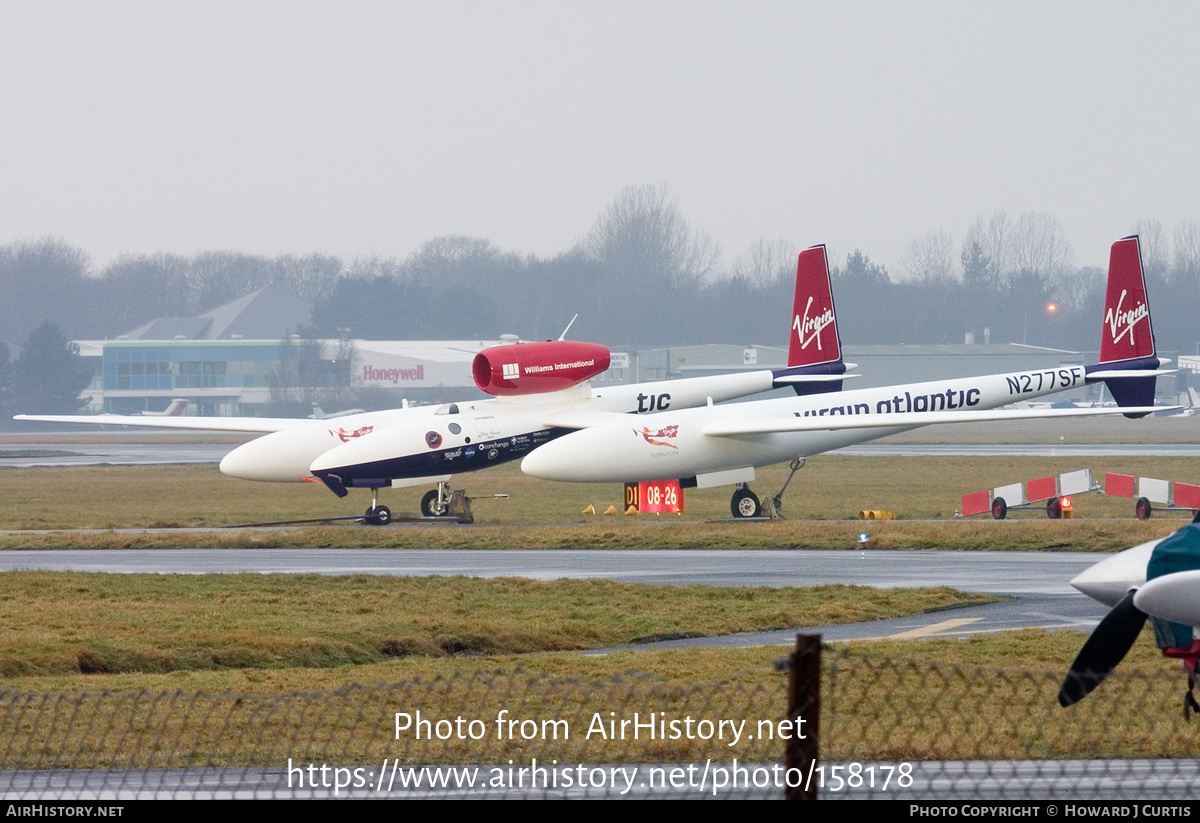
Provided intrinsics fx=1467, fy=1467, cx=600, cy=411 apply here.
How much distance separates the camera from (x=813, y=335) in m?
35.9

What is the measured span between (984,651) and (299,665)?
6.49m

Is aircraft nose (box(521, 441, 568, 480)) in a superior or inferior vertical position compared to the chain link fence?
superior

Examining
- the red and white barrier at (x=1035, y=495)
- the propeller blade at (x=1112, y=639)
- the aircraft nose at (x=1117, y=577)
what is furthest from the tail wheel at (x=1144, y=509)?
the propeller blade at (x=1112, y=639)

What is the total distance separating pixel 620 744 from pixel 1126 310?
28730 millimetres

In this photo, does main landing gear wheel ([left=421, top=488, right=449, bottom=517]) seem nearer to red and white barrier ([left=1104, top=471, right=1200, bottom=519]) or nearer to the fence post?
red and white barrier ([left=1104, top=471, right=1200, bottom=519])

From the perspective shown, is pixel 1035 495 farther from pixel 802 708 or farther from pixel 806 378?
pixel 802 708

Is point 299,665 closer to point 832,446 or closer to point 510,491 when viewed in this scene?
point 832,446

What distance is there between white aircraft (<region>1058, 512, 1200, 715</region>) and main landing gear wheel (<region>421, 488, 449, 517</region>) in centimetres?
2454

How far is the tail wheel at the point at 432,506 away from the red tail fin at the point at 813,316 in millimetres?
9147

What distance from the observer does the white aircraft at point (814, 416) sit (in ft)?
96.8

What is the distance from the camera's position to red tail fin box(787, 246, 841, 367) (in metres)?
35.3

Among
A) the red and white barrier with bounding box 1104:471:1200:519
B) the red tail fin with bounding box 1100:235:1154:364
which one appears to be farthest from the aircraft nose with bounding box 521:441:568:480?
the red tail fin with bounding box 1100:235:1154:364

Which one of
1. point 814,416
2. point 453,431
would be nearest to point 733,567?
point 814,416
